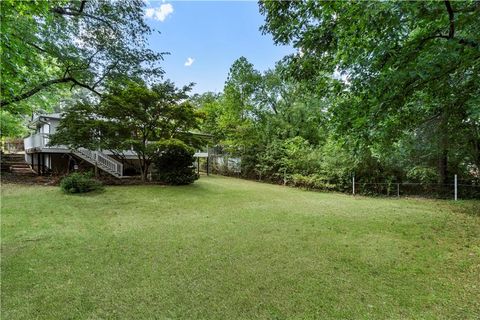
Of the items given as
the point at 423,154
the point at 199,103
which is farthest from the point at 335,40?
the point at 199,103

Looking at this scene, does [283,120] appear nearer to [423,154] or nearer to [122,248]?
[423,154]

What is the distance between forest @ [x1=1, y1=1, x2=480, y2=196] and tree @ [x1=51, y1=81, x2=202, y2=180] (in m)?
0.37

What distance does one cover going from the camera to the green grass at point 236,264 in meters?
A: 2.82

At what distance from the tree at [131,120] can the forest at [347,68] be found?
37 centimetres

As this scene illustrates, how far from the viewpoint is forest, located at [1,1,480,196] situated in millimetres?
3123

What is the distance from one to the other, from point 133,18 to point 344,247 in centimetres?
686

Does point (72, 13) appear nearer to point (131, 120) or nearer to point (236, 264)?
point (236, 264)

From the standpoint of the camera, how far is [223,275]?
11.7ft

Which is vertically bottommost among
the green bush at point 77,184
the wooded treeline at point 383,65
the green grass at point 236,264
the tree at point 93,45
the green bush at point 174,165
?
the green grass at point 236,264

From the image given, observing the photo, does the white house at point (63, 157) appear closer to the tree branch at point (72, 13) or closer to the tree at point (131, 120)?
the tree at point (131, 120)

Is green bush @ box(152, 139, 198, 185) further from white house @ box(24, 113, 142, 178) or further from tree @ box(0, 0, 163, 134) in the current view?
tree @ box(0, 0, 163, 134)

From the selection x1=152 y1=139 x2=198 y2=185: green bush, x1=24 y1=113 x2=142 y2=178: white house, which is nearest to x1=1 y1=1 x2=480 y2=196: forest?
x1=152 y1=139 x2=198 y2=185: green bush

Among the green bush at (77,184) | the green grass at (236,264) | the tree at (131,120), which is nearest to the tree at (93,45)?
the green grass at (236,264)

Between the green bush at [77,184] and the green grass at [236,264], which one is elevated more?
the green bush at [77,184]
